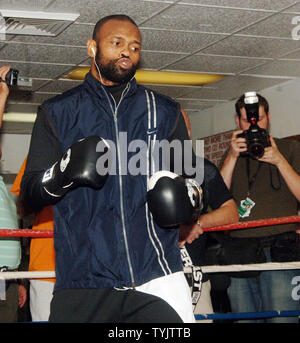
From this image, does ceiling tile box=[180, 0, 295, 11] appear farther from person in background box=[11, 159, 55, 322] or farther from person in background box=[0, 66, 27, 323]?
person in background box=[11, 159, 55, 322]

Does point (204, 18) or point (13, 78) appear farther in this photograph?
point (204, 18)

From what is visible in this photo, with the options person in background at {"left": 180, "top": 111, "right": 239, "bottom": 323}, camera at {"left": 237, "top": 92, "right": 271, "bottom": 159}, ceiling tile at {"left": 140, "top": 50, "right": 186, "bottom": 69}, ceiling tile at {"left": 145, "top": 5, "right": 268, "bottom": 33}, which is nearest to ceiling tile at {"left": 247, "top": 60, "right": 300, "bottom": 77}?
ceiling tile at {"left": 140, "top": 50, "right": 186, "bottom": 69}

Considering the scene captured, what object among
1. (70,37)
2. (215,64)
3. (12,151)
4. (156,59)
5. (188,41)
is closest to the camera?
(70,37)

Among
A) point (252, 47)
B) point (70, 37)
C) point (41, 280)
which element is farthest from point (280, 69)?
point (41, 280)

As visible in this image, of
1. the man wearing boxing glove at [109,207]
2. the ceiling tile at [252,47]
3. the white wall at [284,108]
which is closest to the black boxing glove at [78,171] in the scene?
the man wearing boxing glove at [109,207]

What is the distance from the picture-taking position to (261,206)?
278cm

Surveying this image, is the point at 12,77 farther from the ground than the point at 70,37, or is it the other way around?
the point at 70,37

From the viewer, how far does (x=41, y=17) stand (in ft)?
12.9

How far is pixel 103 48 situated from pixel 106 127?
214mm

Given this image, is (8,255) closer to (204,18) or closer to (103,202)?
(103,202)

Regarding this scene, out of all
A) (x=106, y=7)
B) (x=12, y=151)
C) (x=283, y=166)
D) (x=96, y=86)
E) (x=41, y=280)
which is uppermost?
(x=12, y=151)

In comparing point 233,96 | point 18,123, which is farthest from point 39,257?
point 18,123

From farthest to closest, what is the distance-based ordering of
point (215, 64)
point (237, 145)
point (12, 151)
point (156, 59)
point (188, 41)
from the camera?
1. point (12, 151)
2. point (215, 64)
3. point (156, 59)
4. point (188, 41)
5. point (237, 145)

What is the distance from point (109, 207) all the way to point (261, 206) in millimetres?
1516
